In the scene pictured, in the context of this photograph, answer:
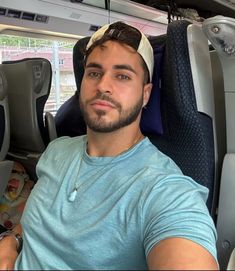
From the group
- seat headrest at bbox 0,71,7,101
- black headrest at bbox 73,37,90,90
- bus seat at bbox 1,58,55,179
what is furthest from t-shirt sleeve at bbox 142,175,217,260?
bus seat at bbox 1,58,55,179

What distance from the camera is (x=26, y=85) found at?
252 centimetres

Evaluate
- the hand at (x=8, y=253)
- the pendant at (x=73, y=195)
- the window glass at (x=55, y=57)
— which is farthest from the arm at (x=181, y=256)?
the window glass at (x=55, y=57)

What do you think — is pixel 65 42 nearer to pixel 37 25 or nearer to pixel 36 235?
pixel 37 25

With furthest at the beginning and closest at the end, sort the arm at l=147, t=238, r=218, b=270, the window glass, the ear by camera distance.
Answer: the window glass, the ear, the arm at l=147, t=238, r=218, b=270

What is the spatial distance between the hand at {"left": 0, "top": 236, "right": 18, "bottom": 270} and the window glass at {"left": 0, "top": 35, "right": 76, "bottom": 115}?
2731mm

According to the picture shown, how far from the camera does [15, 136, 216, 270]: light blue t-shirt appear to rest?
3.35 ft

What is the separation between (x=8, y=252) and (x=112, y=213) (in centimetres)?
57

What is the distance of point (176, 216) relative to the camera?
1003mm

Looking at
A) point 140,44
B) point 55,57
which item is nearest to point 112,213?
point 140,44

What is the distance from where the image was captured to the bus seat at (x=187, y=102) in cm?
140

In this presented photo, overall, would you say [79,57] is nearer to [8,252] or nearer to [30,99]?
[30,99]

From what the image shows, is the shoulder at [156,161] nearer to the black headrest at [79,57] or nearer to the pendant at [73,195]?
the pendant at [73,195]

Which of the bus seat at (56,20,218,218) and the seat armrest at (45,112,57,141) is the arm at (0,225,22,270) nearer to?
the bus seat at (56,20,218,218)

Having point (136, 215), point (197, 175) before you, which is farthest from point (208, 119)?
point (136, 215)
